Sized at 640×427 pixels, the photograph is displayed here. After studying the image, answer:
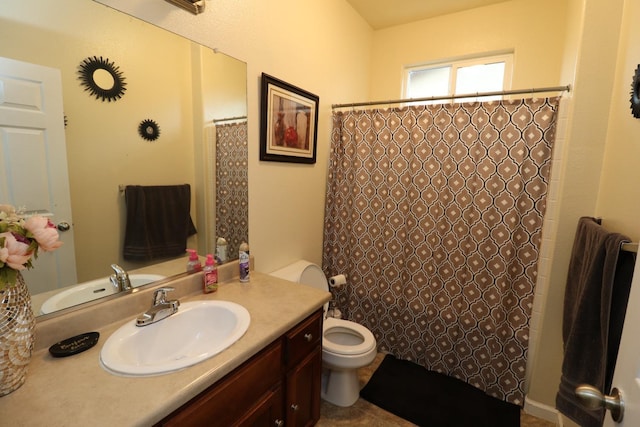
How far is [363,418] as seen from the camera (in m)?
1.71

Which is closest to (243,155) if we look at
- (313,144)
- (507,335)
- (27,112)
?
(313,144)

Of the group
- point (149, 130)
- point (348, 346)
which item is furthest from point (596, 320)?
point (149, 130)

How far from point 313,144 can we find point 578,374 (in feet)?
6.07

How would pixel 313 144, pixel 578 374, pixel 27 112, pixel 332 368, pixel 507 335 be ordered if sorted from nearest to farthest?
pixel 27 112 → pixel 578 374 → pixel 332 368 → pixel 507 335 → pixel 313 144

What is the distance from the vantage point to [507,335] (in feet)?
6.10

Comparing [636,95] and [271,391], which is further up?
[636,95]

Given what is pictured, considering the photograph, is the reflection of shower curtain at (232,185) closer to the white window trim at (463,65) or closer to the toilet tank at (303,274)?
the toilet tank at (303,274)

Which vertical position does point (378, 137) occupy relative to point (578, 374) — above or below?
above

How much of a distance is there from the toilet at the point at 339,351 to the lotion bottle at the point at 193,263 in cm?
55

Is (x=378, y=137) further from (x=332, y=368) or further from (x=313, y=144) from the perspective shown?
(x=332, y=368)

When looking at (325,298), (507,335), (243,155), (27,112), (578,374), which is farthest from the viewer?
(507,335)

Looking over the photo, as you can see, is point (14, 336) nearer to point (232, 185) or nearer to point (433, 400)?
point (232, 185)

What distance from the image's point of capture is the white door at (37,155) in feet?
2.81

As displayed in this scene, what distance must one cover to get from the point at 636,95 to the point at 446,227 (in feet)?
3.57
